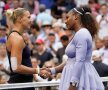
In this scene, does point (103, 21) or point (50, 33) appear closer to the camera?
point (50, 33)

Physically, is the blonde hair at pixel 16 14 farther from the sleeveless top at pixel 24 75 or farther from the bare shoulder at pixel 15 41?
the sleeveless top at pixel 24 75

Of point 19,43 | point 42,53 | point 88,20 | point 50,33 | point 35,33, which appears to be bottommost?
point 19,43

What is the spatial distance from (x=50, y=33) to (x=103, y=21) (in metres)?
1.53

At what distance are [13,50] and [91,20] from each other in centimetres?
114

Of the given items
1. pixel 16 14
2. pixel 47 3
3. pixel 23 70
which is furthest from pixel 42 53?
pixel 23 70

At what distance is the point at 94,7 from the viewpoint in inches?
669

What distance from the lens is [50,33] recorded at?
46.9 ft

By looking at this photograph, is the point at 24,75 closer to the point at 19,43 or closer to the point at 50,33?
the point at 19,43

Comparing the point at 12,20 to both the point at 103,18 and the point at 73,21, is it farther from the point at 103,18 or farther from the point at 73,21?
the point at 103,18

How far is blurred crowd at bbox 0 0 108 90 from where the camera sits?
11152mm

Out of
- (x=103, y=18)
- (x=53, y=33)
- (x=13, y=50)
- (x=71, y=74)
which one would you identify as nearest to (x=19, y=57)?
(x=13, y=50)

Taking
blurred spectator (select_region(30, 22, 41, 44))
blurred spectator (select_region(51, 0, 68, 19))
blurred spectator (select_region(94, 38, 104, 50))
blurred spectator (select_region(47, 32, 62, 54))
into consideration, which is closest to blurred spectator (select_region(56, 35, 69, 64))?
blurred spectator (select_region(94, 38, 104, 50))

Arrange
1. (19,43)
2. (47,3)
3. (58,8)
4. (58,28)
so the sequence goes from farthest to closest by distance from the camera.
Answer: (47,3), (58,8), (58,28), (19,43)

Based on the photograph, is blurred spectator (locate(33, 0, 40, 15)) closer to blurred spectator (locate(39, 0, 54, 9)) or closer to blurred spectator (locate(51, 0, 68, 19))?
blurred spectator (locate(39, 0, 54, 9))
